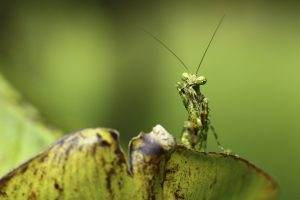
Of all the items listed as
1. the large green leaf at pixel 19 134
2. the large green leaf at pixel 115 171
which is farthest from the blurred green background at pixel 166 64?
the large green leaf at pixel 115 171

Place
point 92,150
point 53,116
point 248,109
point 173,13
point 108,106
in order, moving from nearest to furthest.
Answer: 1. point 92,150
2. point 53,116
3. point 108,106
4. point 248,109
5. point 173,13

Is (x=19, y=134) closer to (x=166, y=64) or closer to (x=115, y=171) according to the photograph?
(x=115, y=171)

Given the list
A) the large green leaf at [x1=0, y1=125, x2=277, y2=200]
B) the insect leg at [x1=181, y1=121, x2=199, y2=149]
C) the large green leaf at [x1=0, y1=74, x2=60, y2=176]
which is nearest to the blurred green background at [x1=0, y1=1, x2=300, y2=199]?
the large green leaf at [x1=0, y1=74, x2=60, y2=176]

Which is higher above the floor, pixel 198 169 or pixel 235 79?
pixel 235 79

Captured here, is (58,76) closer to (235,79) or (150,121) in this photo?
(150,121)

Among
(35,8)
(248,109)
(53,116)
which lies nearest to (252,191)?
(53,116)

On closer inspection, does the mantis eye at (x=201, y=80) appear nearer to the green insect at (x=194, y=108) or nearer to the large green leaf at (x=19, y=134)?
the green insect at (x=194, y=108)

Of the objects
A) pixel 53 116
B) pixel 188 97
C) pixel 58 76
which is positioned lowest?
pixel 188 97
